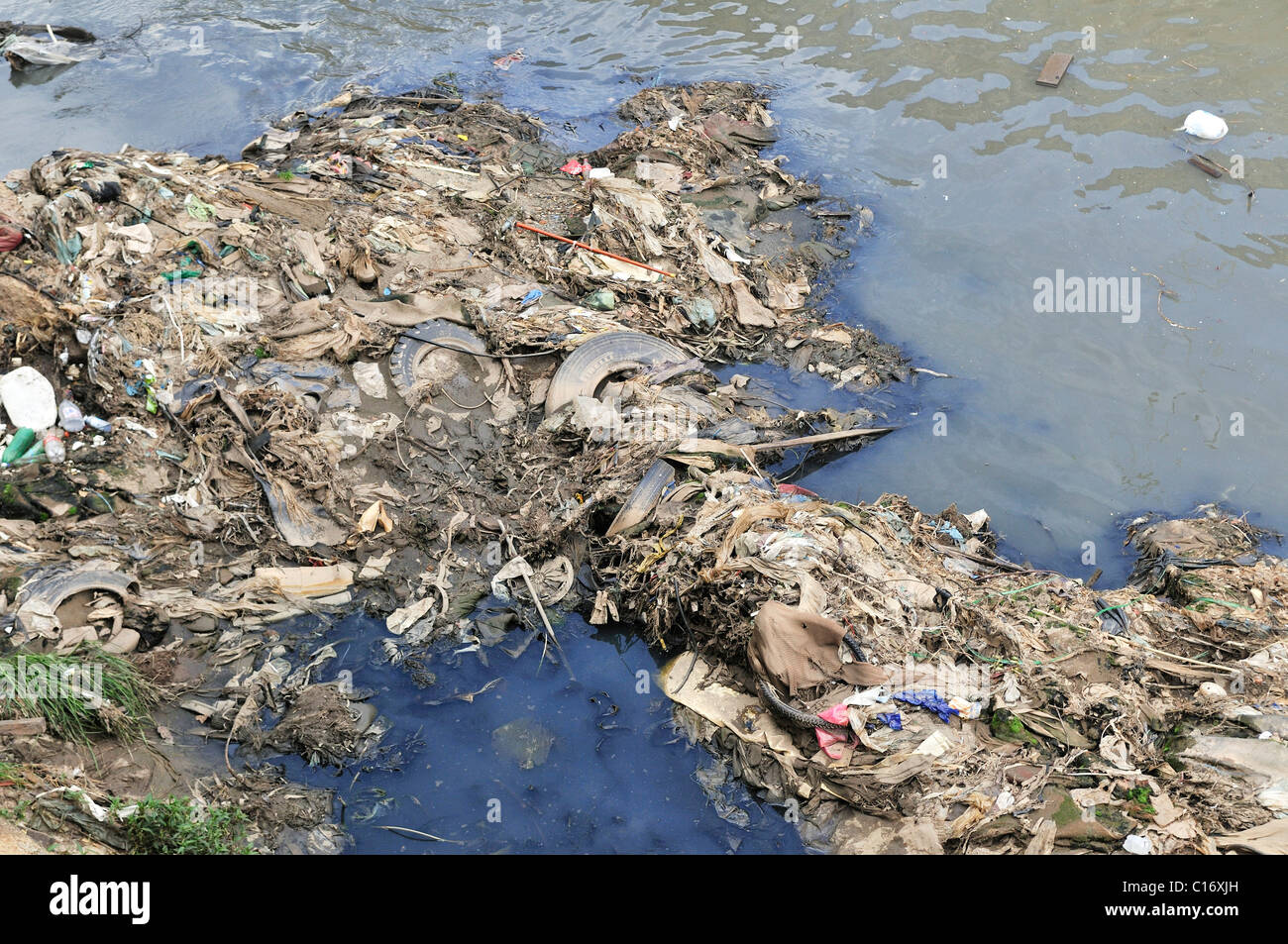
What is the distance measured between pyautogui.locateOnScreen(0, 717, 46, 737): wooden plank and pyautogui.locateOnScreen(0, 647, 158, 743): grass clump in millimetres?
60

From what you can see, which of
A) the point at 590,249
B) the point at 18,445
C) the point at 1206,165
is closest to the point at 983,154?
the point at 1206,165

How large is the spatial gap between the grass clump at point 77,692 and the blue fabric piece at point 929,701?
5.45 metres

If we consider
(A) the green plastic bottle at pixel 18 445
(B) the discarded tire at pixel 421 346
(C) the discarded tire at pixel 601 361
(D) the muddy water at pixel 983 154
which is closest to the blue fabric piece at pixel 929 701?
(D) the muddy water at pixel 983 154

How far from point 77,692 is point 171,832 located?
54.3 inches

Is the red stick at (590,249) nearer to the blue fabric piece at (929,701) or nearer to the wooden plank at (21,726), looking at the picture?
the blue fabric piece at (929,701)

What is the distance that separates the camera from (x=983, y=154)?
11586mm

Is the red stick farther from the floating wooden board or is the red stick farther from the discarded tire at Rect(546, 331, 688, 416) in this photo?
the floating wooden board

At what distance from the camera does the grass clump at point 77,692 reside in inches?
210

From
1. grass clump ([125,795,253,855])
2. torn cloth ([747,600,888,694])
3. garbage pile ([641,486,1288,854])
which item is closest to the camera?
grass clump ([125,795,253,855])

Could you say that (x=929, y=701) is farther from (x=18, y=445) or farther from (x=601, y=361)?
(x=18, y=445)

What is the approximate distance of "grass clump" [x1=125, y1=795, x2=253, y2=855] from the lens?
15.4 ft

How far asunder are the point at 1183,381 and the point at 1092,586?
3.03 metres

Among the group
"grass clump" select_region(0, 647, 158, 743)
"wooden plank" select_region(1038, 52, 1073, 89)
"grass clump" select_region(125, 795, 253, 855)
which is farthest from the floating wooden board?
"grass clump" select_region(0, 647, 158, 743)

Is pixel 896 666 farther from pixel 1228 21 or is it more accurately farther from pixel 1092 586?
pixel 1228 21
